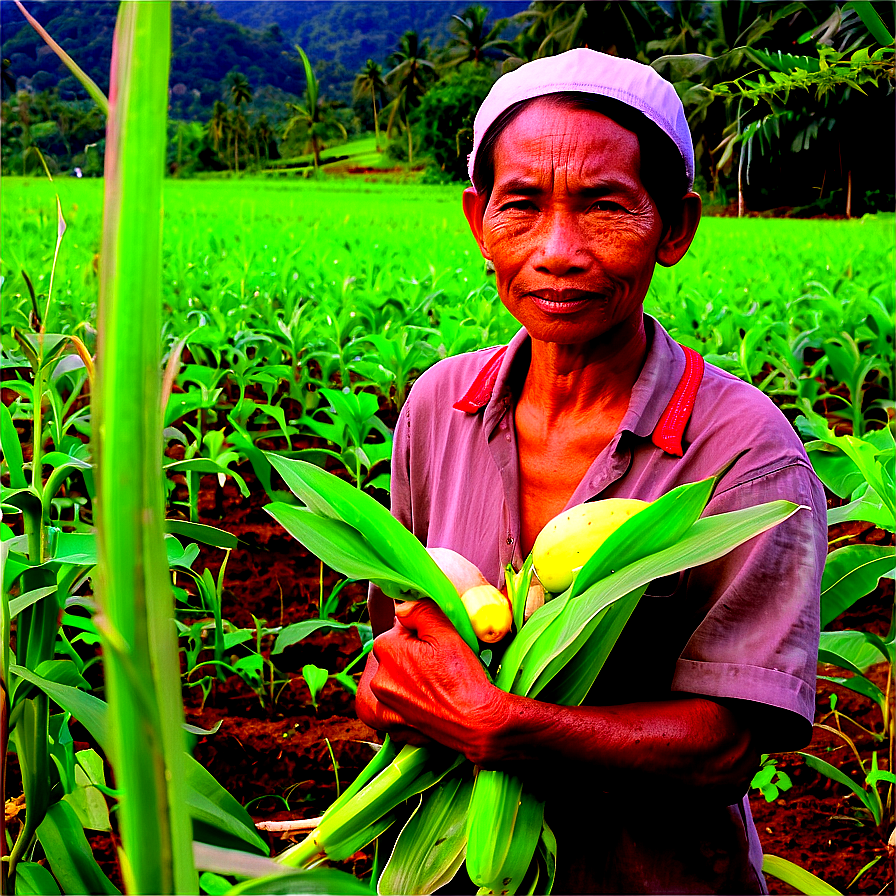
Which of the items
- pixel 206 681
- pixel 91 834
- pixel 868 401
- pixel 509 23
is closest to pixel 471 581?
pixel 91 834

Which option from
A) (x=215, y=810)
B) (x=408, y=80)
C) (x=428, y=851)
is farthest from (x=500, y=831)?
(x=408, y=80)

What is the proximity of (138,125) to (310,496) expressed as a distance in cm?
50

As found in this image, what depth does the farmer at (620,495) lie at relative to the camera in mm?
Result: 799

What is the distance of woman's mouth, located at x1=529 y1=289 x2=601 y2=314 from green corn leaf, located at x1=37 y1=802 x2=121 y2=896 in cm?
77

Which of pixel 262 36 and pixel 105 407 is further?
pixel 262 36

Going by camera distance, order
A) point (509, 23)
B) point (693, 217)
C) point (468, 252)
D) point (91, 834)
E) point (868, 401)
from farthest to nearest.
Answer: point (509, 23), point (468, 252), point (868, 401), point (91, 834), point (693, 217)

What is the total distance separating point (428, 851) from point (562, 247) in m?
0.58

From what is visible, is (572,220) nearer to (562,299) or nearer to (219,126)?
(562,299)

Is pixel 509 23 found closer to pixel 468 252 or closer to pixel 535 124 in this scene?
pixel 468 252

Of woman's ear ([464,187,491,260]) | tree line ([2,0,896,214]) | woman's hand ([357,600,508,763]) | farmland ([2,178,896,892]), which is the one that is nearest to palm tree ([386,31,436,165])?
tree line ([2,0,896,214])

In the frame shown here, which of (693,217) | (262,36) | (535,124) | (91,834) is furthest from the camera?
(262,36)

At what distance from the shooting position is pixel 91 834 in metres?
1.58

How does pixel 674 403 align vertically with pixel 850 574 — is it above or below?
above

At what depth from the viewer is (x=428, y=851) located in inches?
29.5
